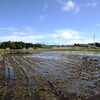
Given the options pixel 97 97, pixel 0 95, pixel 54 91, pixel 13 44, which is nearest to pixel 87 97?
pixel 97 97

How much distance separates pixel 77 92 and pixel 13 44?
70.7m

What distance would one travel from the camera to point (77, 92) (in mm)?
6180

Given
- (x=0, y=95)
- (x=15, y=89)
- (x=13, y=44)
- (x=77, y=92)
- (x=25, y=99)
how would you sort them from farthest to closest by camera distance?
(x=13, y=44)
(x=15, y=89)
(x=77, y=92)
(x=0, y=95)
(x=25, y=99)

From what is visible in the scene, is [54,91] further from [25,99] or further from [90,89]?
[90,89]

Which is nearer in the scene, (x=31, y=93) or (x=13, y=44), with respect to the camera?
(x=31, y=93)

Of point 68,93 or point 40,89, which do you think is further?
point 40,89

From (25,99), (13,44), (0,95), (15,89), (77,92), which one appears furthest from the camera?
(13,44)

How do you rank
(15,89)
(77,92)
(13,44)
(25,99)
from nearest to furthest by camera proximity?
(25,99) < (77,92) < (15,89) < (13,44)

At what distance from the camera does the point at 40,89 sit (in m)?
6.61

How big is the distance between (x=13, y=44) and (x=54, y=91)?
7021 cm

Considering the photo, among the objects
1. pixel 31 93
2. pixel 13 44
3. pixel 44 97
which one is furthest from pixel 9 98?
pixel 13 44

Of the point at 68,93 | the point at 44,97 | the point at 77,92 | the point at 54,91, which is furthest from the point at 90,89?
the point at 44,97

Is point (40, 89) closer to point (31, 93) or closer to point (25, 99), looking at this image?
point (31, 93)

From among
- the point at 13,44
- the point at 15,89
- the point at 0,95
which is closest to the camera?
the point at 0,95
